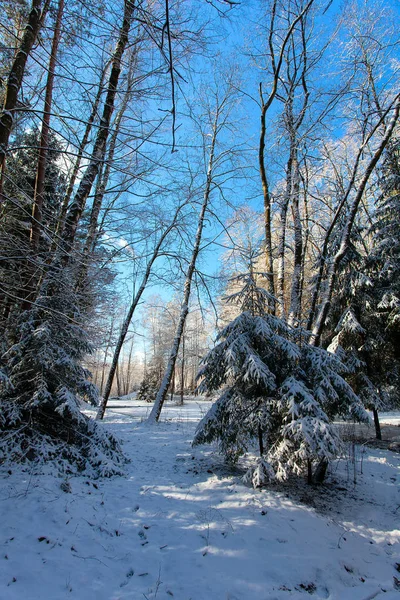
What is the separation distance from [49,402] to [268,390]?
3562 mm

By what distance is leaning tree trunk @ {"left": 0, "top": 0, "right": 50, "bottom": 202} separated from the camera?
2213 mm

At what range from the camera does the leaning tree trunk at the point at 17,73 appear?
7.26 ft

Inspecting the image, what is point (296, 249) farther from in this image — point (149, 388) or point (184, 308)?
point (149, 388)

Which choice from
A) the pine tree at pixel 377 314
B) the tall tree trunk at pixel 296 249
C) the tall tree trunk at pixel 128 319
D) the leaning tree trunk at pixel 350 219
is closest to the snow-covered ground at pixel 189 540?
the leaning tree trunk at pixel 350 219

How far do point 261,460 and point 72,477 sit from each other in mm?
2751

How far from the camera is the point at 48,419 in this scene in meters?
4.62

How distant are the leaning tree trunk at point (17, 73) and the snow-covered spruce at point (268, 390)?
3.51 metres

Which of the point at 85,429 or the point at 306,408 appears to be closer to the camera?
the point at 306,408

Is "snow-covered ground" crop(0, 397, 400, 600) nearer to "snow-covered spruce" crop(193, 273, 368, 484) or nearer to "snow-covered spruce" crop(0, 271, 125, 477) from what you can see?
"snow-covered spruce" crop(0, 271, 125, 477)

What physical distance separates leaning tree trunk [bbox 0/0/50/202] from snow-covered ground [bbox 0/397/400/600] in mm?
3247

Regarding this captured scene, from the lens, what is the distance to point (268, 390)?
14.5ft

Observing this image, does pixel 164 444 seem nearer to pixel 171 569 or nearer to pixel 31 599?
pixel 171 569

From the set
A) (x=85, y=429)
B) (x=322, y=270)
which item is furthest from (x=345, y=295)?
(x=85, y=429)

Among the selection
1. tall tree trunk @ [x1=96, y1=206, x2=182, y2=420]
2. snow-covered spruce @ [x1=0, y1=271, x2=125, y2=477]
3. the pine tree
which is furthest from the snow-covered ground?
tall tree trunk @ [x1=96, y1=206, x2=182, y2=420]
